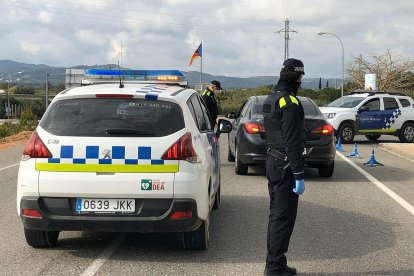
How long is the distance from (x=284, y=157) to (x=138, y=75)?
602 cm

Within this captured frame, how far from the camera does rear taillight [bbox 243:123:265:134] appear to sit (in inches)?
386

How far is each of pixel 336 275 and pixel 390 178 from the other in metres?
6.55

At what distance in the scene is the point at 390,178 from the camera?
35.3 feet

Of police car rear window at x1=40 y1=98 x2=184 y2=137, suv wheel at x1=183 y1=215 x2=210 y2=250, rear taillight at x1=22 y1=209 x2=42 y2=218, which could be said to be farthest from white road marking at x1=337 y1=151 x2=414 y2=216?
rear taillight at x1=22 y1=209 x2=42 y2=218

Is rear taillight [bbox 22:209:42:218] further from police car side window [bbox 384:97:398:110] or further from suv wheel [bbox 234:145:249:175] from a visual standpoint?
police car side window [bbox 384:97:398:110]

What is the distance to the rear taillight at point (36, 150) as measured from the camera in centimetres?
492

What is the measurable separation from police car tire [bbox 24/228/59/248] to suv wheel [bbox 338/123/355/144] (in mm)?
14908

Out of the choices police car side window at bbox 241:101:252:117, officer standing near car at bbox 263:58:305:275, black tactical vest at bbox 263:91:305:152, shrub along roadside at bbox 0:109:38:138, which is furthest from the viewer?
shrub along roadside at bbox 0:109:38:138

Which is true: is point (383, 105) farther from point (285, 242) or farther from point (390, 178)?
point (285, 242)

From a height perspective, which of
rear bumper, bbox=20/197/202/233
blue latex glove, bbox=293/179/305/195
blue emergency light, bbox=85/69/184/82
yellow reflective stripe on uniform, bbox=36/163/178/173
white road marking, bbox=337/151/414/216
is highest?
blue emergency light, bbox=85/69/184/82

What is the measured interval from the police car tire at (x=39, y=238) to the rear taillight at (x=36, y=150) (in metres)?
0.79

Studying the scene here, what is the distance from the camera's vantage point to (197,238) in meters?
5.27

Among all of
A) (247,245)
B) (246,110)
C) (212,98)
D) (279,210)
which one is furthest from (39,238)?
(212,98)

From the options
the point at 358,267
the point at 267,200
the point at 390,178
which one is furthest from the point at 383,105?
the point at 358,267
